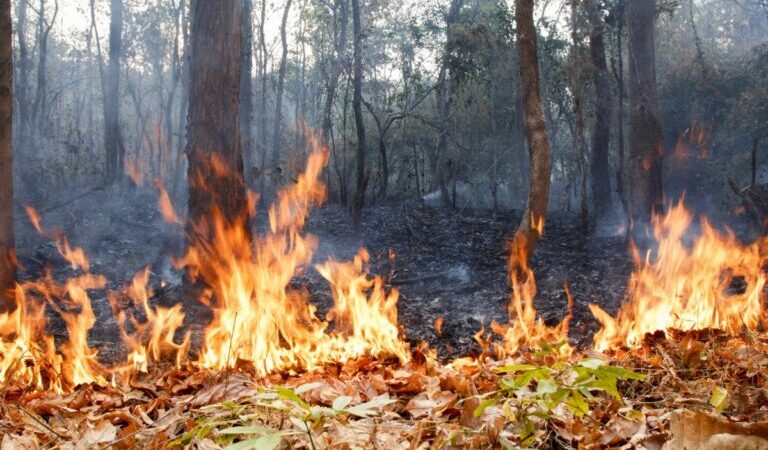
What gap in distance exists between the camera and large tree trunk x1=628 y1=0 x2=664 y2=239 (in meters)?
13.4

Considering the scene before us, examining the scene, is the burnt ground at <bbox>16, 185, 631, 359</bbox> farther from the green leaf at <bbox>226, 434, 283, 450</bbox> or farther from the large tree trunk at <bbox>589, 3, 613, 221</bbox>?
the green leaf at <bbox>226, 434, 283, 450</bbox>

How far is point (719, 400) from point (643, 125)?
11889 mm

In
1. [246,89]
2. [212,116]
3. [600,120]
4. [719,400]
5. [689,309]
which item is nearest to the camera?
[719,400]

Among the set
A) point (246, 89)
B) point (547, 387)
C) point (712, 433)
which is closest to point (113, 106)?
point (246, 89)

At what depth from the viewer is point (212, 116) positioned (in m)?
7.66

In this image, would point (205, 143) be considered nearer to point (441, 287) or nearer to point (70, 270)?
point (441, 287)

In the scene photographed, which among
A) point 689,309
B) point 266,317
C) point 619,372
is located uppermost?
point 619,372

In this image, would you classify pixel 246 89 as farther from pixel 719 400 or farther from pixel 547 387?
pixel 547 387

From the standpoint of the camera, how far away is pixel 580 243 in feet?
48.7

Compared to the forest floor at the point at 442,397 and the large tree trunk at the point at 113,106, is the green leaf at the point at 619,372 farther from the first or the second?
the large tree trunk at the point at 113,106

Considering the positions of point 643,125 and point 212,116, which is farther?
point 643,125

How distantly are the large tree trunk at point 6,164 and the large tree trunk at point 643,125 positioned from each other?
1190 centimetres

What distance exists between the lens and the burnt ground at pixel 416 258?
838 cm

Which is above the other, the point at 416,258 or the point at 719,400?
the point at 719,400
